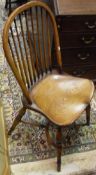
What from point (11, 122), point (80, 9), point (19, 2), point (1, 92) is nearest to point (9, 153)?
point (11, 122)

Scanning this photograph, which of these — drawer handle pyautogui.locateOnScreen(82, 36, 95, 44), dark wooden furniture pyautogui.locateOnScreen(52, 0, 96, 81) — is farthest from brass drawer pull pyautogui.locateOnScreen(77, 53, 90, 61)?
drawer handle pyautogui.locateOnScreen(82, 36, 95, 44)

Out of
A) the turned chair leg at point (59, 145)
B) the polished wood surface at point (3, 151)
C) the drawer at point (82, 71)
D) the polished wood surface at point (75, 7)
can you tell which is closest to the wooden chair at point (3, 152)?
the polished wood surface at point (3, 151)

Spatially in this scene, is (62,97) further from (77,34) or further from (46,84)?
(77,34)

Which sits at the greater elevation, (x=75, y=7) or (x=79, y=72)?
(x=75, y=7)

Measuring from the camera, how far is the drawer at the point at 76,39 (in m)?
1.91

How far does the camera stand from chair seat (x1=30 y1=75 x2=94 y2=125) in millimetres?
1567

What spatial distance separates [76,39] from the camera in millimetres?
1951

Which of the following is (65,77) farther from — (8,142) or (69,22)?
(8,142)

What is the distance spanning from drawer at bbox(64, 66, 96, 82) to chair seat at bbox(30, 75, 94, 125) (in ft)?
1.15

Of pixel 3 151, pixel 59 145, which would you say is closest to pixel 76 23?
pixel 59 145

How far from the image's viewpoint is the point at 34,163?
1806 mm

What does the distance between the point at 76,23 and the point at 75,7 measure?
0.11 m

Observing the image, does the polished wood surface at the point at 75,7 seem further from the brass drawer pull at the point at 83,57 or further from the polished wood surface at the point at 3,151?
the polished wood surface at the point at 3,151

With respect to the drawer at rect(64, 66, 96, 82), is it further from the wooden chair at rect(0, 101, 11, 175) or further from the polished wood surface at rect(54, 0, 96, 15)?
the wooden chair at rect(0, 101, 11, 175)
